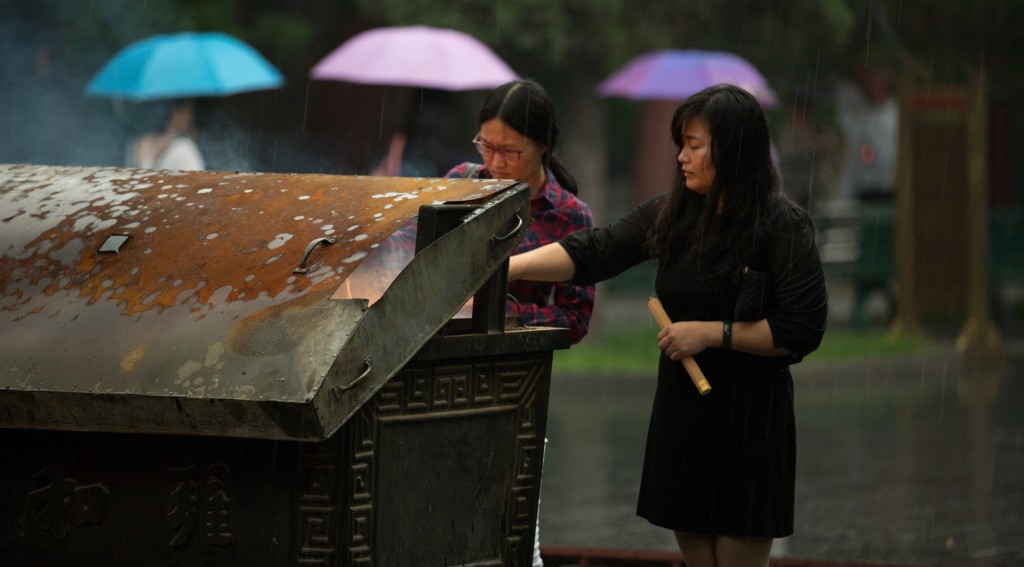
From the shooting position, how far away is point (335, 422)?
3.26m

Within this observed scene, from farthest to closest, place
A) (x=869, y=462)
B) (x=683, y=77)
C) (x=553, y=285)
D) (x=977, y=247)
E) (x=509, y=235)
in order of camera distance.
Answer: (x=977, y=247), (x=683, y=77), (x=869, y=462), (x=553, y=285), (x=509, y=235)

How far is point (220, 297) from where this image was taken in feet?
11.6

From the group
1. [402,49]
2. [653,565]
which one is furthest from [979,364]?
[653,565]

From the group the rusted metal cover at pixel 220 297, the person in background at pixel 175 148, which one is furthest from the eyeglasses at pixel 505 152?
the person in background at pixel 175 148

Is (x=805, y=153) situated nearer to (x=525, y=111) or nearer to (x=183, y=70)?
(x=183, y=70)

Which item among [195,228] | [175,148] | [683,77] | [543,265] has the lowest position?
[175,148]

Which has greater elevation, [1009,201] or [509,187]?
[509,187]

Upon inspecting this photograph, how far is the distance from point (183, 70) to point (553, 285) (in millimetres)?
5860

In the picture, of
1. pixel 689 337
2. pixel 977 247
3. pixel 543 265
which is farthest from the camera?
pixel 977 247

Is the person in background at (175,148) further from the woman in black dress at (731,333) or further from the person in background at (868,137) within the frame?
the person in background at (868,137)

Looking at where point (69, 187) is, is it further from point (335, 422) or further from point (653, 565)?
point (653, 565)

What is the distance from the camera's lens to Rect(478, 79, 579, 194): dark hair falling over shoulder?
4480 millimetres

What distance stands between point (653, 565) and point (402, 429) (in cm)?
193

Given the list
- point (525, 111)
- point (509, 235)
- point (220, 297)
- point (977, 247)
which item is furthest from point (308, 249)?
point (977, 247)
